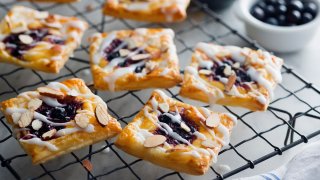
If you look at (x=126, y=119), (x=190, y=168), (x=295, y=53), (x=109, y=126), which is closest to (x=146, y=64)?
(x=126, y=119)

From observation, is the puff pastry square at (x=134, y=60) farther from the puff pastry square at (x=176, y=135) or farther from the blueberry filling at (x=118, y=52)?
the puff pastry square at (x=176, y=135)

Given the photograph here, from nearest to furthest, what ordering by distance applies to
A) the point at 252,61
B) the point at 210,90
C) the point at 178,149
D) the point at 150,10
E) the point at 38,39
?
1. the point at 178,149
2. the point at 210,90
3. the point at 252,61
4. the point at 38,39
5. the point at 150,10

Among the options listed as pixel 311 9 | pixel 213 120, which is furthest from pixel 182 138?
pixel 311 9

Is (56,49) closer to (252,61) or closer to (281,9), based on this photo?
(252,61)

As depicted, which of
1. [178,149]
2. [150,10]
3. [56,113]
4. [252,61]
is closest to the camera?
[178,149]

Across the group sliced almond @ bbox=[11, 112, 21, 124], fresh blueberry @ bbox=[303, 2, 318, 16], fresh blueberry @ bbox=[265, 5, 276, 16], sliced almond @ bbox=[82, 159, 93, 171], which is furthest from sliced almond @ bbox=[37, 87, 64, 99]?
fresh blueberry @ bbox=[303, 2, 318, 16]

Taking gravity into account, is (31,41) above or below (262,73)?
above

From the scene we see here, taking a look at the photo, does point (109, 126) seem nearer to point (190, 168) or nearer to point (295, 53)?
point (190, 168)

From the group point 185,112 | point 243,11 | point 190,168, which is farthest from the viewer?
point 243,11
